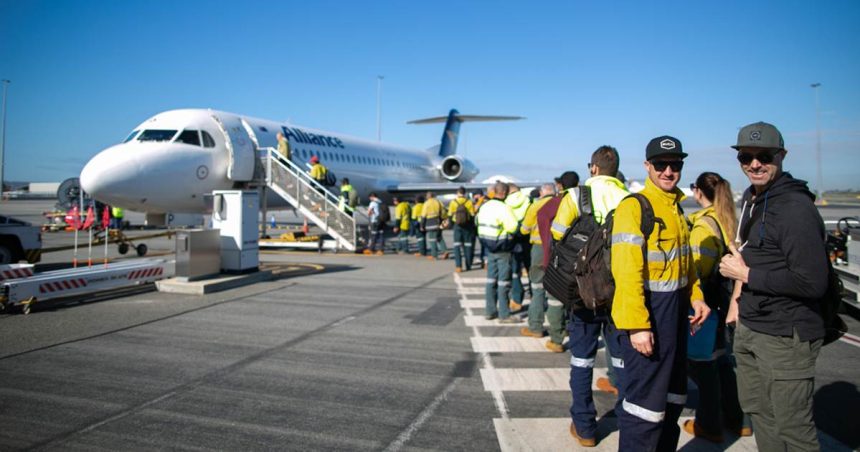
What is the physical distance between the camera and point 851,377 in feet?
16.0

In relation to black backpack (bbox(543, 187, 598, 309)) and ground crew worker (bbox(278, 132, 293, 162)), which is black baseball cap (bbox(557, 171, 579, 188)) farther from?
ground crew worker (bbox(278, 132, 293, 162))

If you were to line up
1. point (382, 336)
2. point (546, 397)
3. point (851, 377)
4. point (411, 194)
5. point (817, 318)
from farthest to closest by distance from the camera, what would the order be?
point (411, 194) < point (382, 336) < point (851, 377) < point (546, 397) < point (817, 318)

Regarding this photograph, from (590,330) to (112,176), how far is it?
12.0 meters

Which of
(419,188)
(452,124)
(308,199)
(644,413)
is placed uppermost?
(452,124)

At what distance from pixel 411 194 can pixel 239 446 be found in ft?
75.1

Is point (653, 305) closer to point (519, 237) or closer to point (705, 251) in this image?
point (705, 251)

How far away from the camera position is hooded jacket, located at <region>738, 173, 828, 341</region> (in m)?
2.62

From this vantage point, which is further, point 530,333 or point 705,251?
point 530,333

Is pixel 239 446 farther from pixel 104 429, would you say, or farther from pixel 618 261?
pixel 618 261

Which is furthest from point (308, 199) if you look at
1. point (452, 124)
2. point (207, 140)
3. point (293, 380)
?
point (452, 124)

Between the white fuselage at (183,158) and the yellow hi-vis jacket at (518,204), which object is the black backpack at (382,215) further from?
the yellow hi-vis jacket at (518,204)

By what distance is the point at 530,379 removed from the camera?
488 centimetres

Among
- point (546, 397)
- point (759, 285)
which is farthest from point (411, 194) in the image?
point (759, 285)

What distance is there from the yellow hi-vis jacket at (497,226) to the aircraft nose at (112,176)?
946 centimetres
